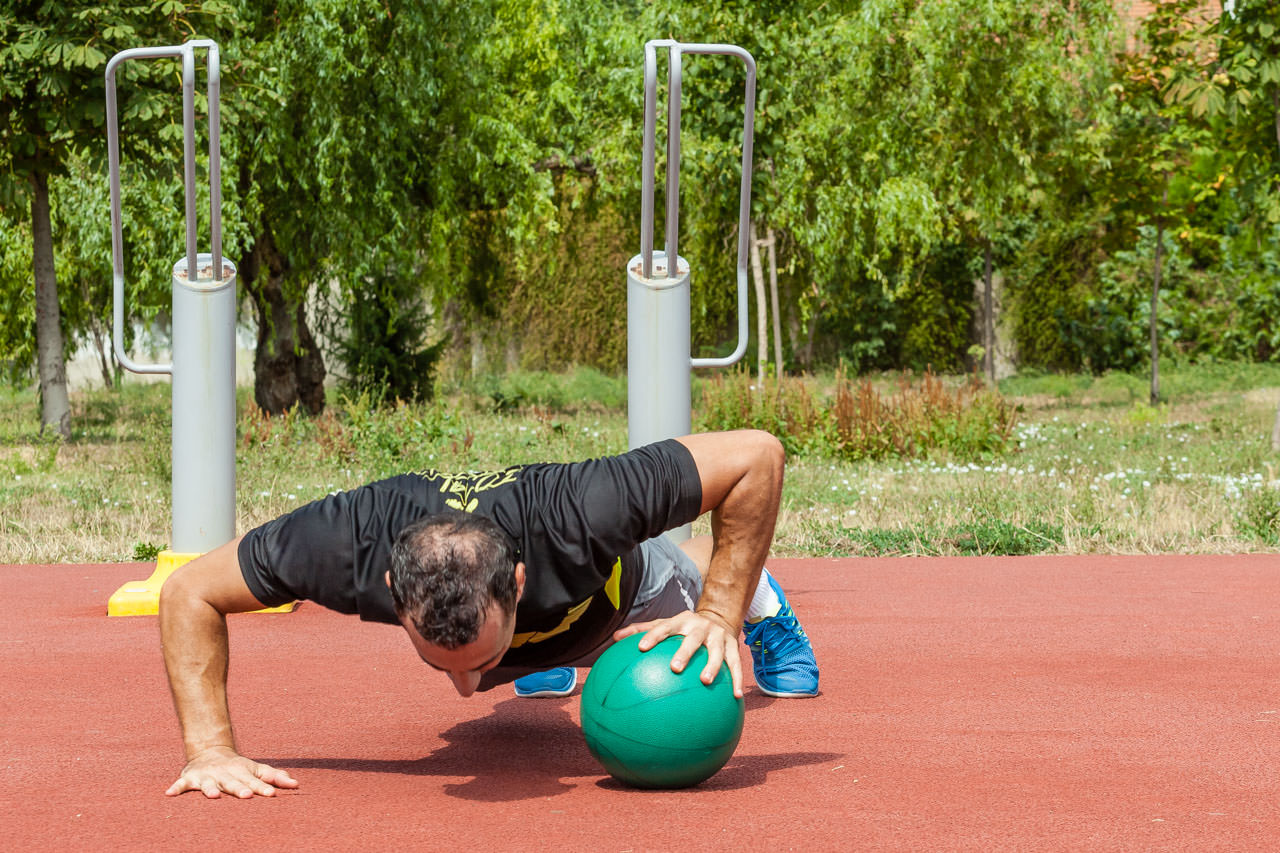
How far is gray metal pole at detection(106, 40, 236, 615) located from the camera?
663 cm

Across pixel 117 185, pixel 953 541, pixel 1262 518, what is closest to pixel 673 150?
pixel 117 185

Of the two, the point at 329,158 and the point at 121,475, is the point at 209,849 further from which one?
the point at 329,158

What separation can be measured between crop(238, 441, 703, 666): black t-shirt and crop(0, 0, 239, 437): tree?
10108 millimetres

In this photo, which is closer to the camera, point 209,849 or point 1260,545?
point 209,849

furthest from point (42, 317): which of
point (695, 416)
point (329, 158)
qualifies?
point (695, 416)

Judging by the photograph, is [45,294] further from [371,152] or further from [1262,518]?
[1262,518]

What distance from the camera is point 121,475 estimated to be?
481 inches

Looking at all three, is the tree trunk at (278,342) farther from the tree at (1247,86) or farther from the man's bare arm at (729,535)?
the man's bare arm at (729,535)

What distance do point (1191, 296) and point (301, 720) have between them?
26399 millimetres

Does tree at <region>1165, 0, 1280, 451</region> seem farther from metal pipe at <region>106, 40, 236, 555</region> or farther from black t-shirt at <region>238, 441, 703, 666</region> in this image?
black t-shirt at <region>238, 441, 703, 666</region>

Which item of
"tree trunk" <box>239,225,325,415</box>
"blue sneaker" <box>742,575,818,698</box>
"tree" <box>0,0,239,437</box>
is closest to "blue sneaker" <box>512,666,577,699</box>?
"blue sneaker" <box>742,575,818,698</box>

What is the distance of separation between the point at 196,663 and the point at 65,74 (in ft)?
37.4

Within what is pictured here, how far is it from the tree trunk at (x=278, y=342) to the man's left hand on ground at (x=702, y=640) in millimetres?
14688

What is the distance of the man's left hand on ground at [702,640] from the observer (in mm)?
3670
